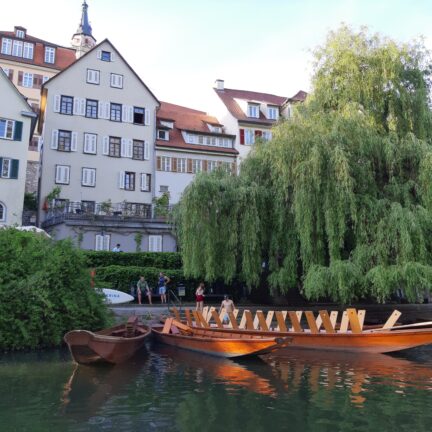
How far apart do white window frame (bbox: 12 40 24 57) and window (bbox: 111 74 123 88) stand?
14.4 m

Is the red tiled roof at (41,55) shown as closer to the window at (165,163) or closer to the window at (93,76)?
the window at (93,76)

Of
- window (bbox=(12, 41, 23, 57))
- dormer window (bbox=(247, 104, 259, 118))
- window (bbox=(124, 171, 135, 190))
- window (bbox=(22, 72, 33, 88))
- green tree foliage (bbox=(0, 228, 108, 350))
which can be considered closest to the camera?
green tree foliage (bbox=(0, 228, 108, 350))

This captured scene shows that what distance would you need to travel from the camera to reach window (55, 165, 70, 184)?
3512 cm

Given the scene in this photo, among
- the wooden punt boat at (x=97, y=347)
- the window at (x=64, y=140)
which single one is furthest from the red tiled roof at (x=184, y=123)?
the wooden punt boat at (x=97, y=347)

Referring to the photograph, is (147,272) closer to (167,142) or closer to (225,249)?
(225,249)

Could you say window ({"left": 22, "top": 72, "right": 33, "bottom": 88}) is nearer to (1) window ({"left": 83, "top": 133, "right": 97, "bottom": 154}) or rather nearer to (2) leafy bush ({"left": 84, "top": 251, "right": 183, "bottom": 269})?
(1) window ({"left": 83, "top": 133, "right": 97, "bottom": 154})

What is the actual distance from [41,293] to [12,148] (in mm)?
20038

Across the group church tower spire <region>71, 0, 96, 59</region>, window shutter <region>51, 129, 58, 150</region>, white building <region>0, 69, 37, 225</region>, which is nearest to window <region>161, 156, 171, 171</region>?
window shutter <region>51, 129, 58, 150</region>

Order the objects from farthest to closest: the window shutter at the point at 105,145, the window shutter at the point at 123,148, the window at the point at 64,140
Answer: the window shutter at the point at 123,148
the window shutter at the point at 105,145
the window at the point at 64,140

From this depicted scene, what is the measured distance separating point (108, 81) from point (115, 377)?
30.8 metres

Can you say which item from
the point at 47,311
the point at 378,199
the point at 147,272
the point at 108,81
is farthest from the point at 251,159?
the point at 108,81

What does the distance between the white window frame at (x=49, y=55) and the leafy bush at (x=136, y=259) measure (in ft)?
101

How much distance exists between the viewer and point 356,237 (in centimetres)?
1705

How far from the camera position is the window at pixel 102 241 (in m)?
31.2
